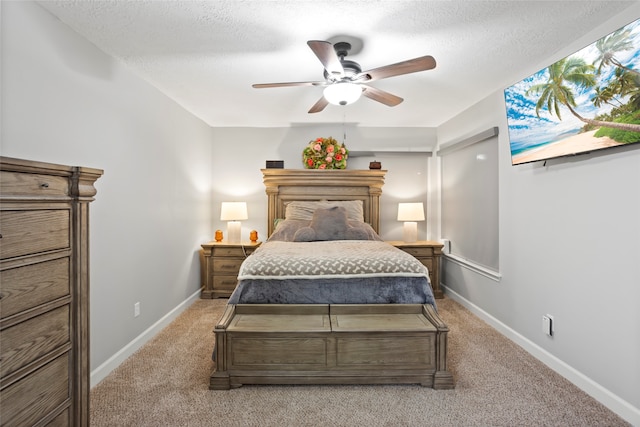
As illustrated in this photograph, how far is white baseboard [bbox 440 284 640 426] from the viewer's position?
1949 millimetres

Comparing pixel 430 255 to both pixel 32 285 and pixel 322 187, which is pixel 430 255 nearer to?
pixel 322 187

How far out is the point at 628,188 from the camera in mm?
1994

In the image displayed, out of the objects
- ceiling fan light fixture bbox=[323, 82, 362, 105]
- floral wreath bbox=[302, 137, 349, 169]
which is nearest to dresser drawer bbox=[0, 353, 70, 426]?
ceiling fan light fixture bbox=[323, 82, 362, 105]

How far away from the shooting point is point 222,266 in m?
4.35

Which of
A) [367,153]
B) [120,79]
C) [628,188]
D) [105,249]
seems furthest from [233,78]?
[628,188]

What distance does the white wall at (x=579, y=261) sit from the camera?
78.4 inches

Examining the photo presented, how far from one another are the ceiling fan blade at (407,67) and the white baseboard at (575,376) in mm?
2252

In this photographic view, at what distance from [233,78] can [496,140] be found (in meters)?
2.57

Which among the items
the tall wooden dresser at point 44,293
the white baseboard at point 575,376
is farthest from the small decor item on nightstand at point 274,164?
the tall wooden dresser at point 44,293

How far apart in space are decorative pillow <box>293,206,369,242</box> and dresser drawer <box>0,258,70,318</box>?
2550mm

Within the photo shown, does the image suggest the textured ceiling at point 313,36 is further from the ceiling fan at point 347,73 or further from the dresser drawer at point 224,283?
the dresser drawer at point 224,283

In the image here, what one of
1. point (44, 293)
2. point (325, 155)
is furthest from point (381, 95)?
point (44, 293)

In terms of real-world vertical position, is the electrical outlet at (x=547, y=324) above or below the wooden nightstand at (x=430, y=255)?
below

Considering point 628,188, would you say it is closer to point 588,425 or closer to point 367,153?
point 588,425
